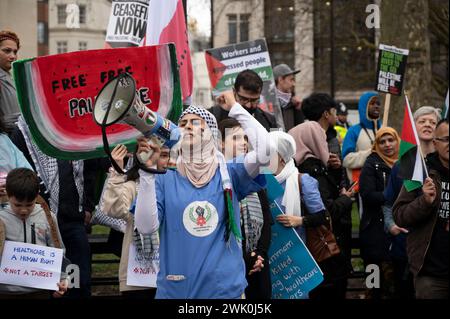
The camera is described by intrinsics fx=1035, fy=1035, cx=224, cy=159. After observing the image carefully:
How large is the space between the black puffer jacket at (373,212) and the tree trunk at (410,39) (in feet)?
20.7

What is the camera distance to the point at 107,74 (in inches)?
254

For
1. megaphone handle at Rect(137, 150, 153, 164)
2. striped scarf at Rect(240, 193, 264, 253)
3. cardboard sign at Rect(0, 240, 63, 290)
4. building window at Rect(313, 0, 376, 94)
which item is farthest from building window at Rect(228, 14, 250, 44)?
megaphone handle at Rect(137, 150, 153, 164)

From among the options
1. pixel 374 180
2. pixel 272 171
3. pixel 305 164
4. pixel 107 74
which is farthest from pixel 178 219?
pixel 374 180

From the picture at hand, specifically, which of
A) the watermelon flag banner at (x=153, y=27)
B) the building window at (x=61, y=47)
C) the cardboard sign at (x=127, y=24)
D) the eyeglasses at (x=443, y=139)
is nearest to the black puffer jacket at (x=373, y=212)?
the watermelon flag banner at (x=153, y=27)

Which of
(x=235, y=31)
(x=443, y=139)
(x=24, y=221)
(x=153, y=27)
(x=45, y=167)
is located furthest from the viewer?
(x=235, y=31)

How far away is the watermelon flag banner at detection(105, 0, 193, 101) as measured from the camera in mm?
8484

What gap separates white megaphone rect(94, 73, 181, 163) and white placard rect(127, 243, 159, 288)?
2.03m

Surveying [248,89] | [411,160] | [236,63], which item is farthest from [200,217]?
[236,63]

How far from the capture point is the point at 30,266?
6.66 metres

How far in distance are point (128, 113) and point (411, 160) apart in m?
2.88

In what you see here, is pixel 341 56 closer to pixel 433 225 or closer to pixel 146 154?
pixel 433 225

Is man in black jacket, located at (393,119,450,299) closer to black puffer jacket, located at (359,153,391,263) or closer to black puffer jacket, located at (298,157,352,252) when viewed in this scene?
black puffer jacket, located at (298,157,352,252)

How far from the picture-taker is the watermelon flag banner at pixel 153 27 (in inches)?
334
